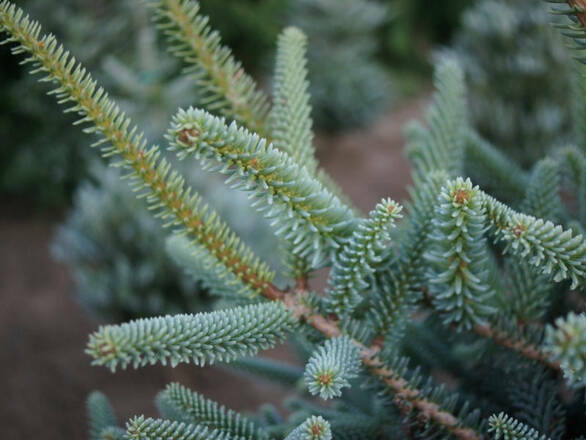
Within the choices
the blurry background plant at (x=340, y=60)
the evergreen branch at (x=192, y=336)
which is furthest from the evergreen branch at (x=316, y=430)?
the blurry background plant at (x=340, y=60)

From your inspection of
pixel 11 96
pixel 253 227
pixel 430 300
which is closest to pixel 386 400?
pixel 430 300

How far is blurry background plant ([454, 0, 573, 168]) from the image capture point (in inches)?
108

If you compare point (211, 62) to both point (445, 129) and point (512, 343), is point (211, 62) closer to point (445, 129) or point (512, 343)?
point (445, 129)

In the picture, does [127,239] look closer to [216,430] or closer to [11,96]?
[11,96]

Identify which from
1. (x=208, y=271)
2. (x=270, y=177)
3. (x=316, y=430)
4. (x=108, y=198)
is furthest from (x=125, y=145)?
(x=108, y=198)

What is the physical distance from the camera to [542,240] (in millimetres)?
729

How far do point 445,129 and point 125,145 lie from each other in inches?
23.6

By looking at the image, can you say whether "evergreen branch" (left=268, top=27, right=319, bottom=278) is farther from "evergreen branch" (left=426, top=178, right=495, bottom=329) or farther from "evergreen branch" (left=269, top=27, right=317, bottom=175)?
"evergreen branch" (left=426, top=178, right=495, bottom=329)

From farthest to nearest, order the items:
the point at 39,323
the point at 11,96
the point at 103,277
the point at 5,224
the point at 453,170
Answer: the point at 5,224, the point at 11,96, the point at 39,323, the point at 103,277, the point at 453,170

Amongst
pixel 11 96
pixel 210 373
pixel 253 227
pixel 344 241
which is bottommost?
pixel 344 241

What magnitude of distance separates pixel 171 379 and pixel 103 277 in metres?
0.57

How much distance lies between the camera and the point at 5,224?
12.4 ft

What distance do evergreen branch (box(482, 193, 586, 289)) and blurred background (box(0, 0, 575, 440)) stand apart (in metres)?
1.79

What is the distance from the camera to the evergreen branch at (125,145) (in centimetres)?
77
